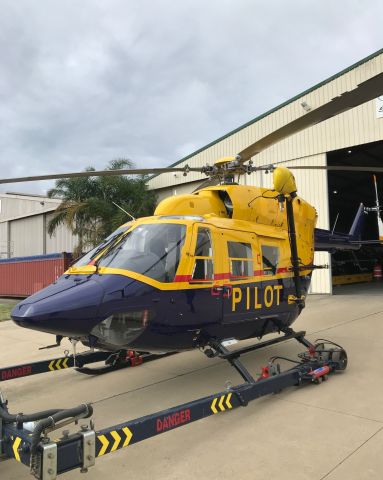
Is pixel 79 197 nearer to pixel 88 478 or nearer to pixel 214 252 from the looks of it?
pixel 214 252

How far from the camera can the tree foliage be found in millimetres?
20672

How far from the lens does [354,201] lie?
3269 cm

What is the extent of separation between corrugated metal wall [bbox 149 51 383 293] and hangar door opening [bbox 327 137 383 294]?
1.16 m

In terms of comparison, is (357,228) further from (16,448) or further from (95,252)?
(16,448)

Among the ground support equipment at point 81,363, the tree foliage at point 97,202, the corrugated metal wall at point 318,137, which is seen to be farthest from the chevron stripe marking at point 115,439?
the tree foliage at point 97,202

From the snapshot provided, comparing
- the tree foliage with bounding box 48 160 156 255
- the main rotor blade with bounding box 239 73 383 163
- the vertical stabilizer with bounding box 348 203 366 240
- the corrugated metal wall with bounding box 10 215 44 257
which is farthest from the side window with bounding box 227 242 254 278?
the corrugated metal wall with bounding box 10 215 44 257

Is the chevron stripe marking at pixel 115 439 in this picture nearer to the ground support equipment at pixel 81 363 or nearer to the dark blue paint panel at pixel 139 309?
the dark blue paint panel at pixel 139 309

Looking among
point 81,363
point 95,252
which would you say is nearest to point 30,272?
point 81,363

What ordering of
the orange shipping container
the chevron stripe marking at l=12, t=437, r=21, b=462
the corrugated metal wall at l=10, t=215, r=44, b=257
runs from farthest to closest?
the corrugated metal wall at l=10, t=215, r=44, b=257 → the orange shipping container → the chevron stripe marking at l=12, t=437, r=21, b=462

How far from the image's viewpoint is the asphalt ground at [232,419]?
3633mm

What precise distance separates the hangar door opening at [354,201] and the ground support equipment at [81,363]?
14.4 metres

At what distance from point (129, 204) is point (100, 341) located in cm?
1786

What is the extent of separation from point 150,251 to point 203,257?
70cm

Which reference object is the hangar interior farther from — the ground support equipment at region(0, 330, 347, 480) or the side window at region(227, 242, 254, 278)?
the ground support equipment at region(0, 330, 347, 480)
